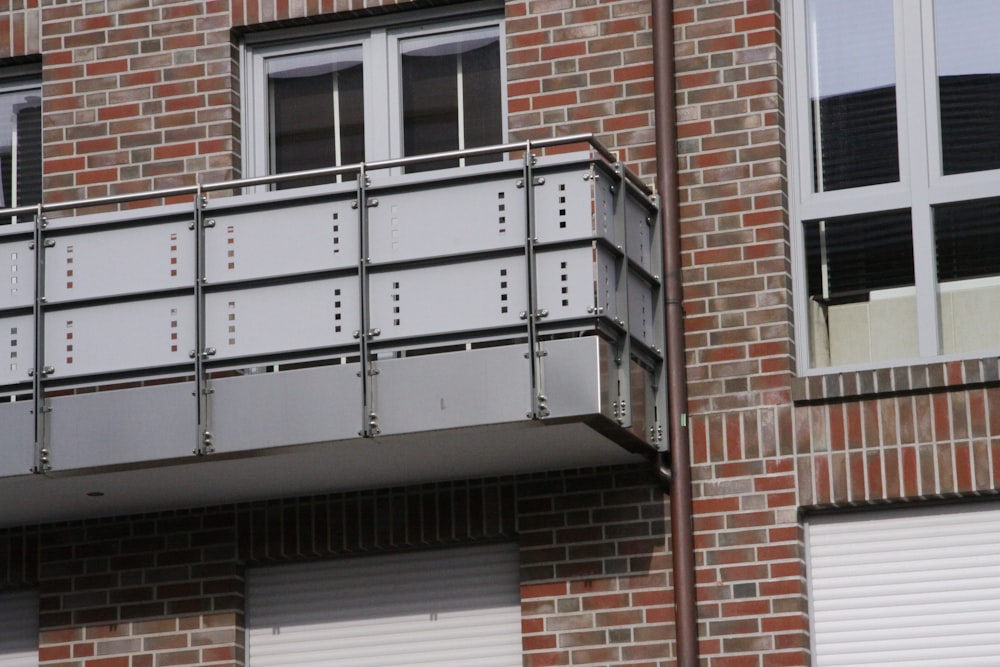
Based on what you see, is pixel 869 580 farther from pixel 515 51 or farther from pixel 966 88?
pixel 515 51

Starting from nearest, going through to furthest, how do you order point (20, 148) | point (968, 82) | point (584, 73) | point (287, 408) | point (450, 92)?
point (287, 408) → point (968, 82) → point (584, 73) → point (450, 92) → point (20, 148)

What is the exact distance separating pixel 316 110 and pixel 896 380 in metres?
3.79

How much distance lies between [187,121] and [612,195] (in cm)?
291

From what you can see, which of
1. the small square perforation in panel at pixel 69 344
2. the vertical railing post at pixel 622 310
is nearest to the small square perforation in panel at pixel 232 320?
the small square perforation in panel at pixel 69 344

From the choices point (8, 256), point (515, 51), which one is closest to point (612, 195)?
point (515, 51)

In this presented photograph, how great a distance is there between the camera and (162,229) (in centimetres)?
1098

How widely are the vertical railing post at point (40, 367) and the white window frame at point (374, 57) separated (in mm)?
1632

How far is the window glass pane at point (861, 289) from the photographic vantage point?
36.4ft

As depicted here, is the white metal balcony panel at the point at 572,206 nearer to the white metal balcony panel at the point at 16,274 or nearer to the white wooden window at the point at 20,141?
the white metal balcony panel at the point at 16,274

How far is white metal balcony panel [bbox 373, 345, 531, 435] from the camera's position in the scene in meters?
10.2

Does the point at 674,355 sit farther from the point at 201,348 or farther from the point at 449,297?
the point at 201,348

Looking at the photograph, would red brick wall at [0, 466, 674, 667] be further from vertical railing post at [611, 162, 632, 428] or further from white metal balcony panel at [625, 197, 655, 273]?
white metal balcony panel at [625, 197, 655, 273]

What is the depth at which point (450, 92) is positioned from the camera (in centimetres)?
1220

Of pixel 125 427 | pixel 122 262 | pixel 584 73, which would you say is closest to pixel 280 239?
pixel 122 262
